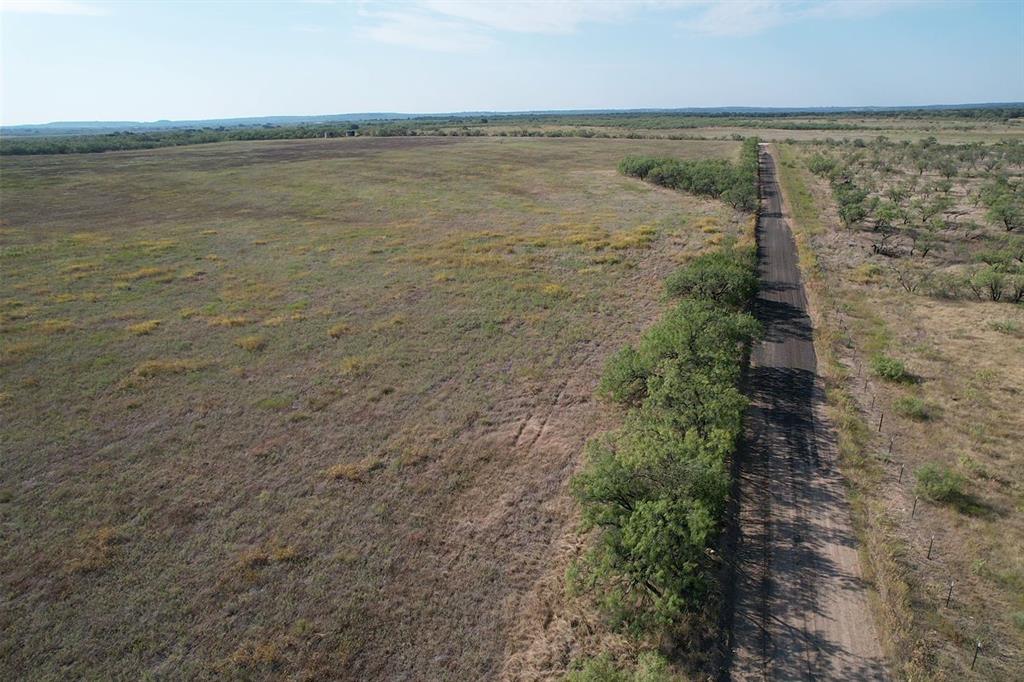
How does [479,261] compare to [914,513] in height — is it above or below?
above

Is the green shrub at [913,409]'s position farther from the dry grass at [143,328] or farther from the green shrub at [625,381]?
the dry grass at [143,328]

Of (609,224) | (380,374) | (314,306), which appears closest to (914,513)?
(380,374)

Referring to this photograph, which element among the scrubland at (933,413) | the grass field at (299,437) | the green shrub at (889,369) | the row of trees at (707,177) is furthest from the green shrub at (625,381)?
the row of trees at (707,177)

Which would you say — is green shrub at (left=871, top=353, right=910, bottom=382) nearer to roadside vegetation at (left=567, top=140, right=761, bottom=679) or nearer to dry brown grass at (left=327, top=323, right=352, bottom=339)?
roadside vegetation at (left=567, top=140, right=761, bottom=679)

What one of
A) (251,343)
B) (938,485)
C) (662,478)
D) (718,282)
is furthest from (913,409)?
(251,343)

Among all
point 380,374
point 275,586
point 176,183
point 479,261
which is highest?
point 176,183

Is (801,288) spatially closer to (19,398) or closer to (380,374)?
(380,374)

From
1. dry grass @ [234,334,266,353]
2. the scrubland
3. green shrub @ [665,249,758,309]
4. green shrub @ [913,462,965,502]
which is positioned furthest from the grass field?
green shrub @ [913,462,965,502]
